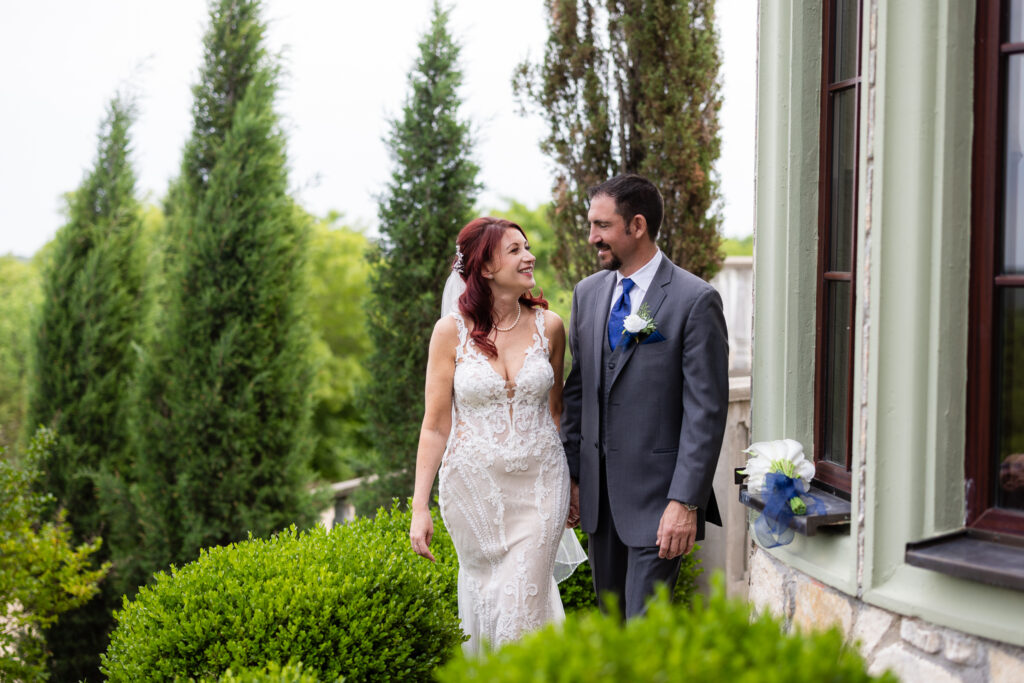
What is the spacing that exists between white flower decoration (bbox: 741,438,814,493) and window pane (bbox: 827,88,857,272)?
2.17 feet

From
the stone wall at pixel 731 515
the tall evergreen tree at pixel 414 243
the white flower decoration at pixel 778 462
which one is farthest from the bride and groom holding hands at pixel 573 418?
the tall evergreen tree at pixel 414 243

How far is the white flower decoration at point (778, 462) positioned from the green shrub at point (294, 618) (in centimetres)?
134

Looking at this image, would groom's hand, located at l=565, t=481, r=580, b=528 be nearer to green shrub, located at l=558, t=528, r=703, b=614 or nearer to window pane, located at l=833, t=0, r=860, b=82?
green shrub, located at l=558, t=528, r=703, b=614

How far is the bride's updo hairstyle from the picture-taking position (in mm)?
3672

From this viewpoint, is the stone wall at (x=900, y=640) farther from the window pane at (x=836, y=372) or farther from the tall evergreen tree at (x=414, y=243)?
the tall evergreen tree at (x=414, y=243)

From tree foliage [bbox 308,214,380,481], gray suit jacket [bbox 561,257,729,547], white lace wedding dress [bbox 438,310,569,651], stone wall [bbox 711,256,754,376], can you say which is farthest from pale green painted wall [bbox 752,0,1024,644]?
tree foliage [bbox 308,214,380,481]

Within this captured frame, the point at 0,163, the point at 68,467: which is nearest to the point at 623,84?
the point at 68,467

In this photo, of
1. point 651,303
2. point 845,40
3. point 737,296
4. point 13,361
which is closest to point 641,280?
point 651,303

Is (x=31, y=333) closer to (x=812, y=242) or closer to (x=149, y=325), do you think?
(x=149, y=325)

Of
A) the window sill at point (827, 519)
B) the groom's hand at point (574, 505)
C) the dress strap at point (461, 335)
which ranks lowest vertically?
the groom's hand at point (574, 505)

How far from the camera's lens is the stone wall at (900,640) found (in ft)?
8.05

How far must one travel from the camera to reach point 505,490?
3.65 meters

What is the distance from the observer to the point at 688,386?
132 inches

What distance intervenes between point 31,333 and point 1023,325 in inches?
327
